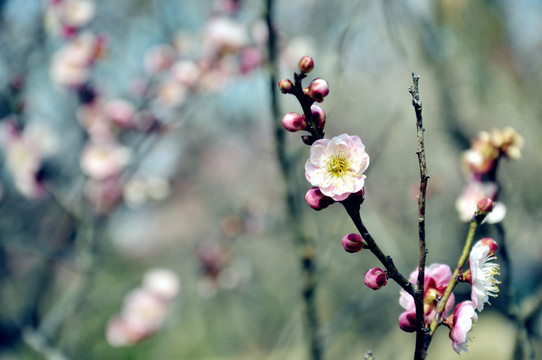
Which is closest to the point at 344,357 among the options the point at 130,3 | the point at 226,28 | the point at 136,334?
the point at 136,334

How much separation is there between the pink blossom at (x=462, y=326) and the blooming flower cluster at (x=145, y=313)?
6.23ft

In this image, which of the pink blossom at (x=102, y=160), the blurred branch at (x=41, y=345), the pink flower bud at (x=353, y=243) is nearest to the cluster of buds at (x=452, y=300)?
the pink flower bud at (x=353, y=243)

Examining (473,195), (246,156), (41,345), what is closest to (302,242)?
(473,195)

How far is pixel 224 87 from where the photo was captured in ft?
8.39

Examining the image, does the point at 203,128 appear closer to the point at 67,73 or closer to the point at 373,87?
the point at 373,87

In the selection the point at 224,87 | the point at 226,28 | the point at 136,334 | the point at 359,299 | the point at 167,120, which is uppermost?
the point at 226,28

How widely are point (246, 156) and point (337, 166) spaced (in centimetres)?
583

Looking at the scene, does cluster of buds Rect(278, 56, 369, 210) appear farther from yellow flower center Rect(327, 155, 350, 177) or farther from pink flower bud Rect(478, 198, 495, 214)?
pink flower bud Rect(478, 198, 495, 214)

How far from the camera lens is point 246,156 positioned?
645 centimetres

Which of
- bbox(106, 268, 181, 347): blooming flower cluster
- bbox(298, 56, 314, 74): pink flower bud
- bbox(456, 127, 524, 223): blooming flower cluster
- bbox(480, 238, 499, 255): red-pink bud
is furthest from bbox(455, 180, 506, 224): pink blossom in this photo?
bbox(106, 268, 181, 347): blooming flower cluster

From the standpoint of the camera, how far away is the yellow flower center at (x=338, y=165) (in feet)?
2.08

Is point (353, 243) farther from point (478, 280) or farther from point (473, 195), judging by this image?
point (473, 195)

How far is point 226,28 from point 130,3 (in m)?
2.28

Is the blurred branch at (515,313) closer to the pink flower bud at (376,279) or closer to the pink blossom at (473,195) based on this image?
the pink blossom at (473,195)
